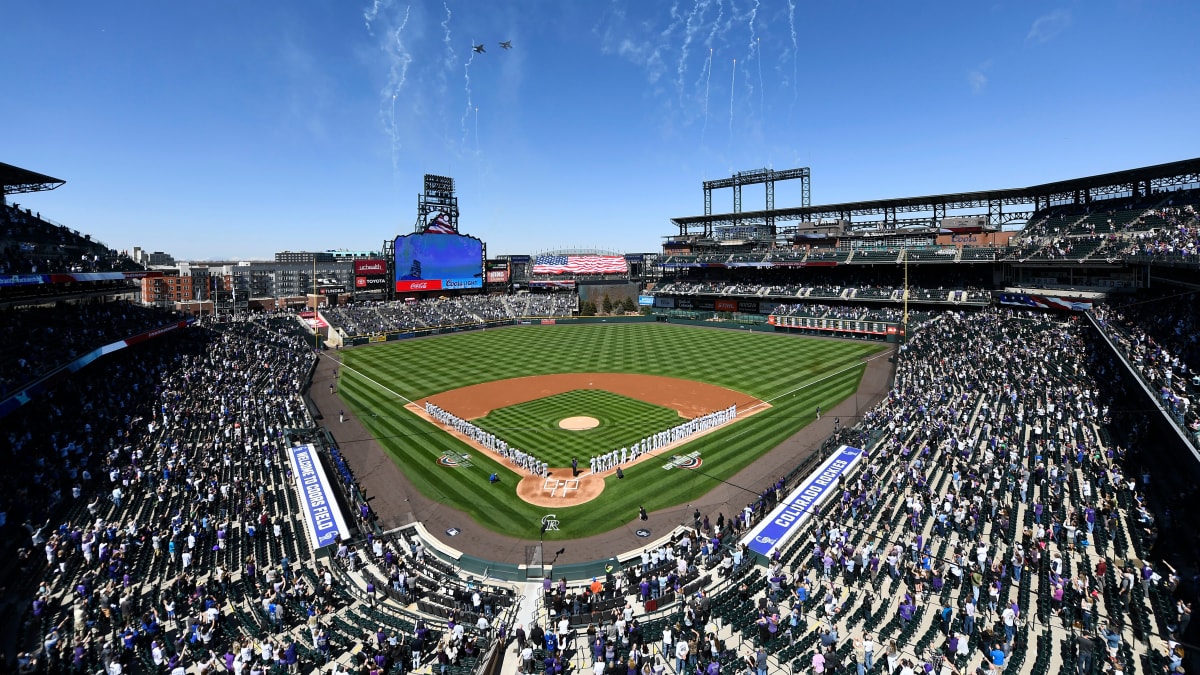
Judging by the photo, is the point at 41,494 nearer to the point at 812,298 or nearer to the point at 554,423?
the point at 554,423

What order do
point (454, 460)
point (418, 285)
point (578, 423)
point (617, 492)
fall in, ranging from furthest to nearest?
point (418, 285) → point (578, 423) → point (454, 460) → point (617, 492)

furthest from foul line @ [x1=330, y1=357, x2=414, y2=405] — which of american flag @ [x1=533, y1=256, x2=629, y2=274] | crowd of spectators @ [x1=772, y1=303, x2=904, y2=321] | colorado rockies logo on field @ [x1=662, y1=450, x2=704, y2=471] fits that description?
american flag @ [x1=533, y1=256, x2=629, y2=274]

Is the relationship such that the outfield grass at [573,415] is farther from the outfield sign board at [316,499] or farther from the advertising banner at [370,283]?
the advertising banner at [370,283]

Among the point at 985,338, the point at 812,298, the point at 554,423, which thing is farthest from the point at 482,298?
the point at 985,338

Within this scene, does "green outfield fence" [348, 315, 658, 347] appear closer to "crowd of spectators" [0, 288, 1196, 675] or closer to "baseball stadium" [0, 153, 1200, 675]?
"baseball stadium" [0, 153, 1200, 675]

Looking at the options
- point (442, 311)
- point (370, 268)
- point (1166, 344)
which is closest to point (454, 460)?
point (1166, 344)

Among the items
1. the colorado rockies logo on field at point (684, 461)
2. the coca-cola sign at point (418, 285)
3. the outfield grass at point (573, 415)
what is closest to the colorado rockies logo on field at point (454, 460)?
the outfield grass at point (573, 415)

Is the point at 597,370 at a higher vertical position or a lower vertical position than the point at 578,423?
higher

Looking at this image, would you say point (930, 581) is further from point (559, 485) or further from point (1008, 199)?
point (1008, 199)
